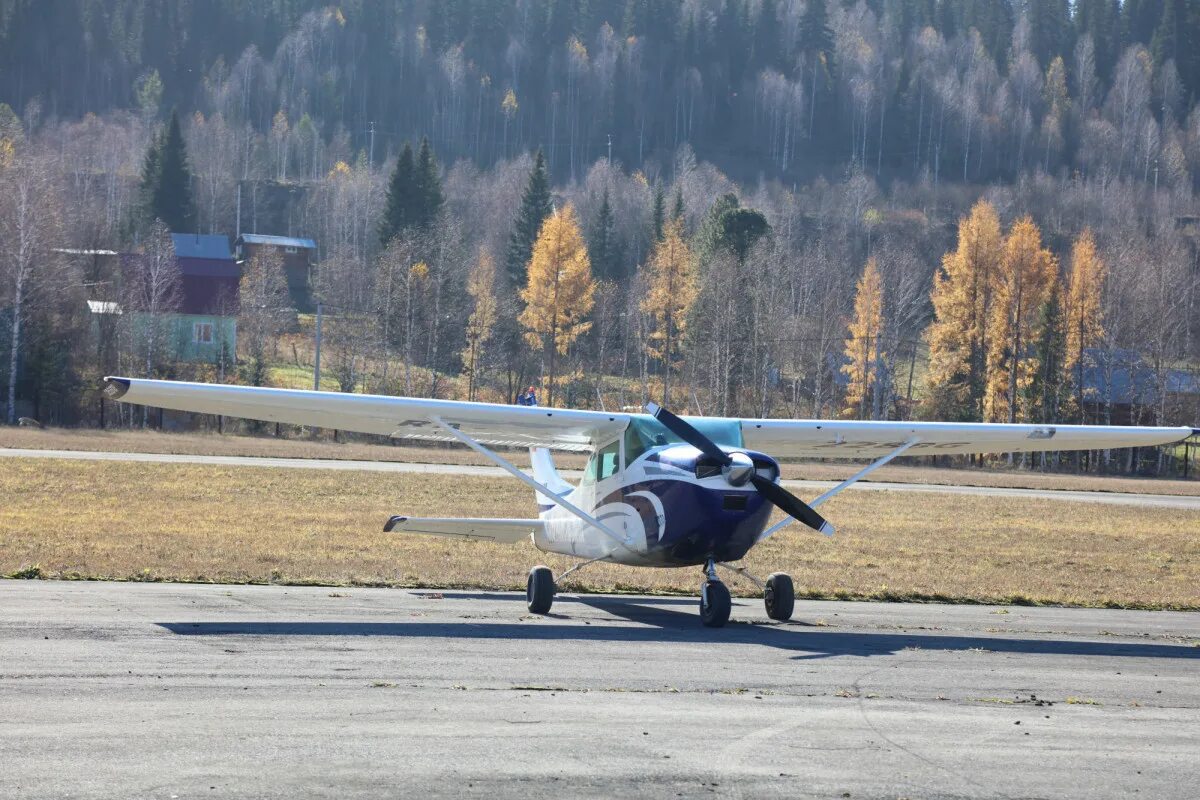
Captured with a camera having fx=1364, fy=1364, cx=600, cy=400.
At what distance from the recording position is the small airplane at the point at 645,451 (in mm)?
13859

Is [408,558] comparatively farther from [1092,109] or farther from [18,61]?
[18,61]

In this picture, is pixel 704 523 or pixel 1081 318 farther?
pixel 1081 318

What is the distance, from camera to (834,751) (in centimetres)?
825

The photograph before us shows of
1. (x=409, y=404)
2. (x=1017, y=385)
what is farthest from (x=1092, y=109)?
(x=409, y=404)

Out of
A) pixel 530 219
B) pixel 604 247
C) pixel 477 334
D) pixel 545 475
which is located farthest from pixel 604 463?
pixel 604 247

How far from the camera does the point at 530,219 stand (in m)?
92.9

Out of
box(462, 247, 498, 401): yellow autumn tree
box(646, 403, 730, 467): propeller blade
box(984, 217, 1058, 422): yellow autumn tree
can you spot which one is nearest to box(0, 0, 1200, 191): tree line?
box(462, 247, 498, 401): yellow autumn tree

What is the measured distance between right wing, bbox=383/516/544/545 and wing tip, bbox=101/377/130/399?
3.72m

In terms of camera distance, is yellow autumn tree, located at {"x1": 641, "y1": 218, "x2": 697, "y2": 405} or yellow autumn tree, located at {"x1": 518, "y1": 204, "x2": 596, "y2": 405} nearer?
yellow autumn tree, located at {"x1": 518, "y1": 204, "x2": 596, "y2": 405}

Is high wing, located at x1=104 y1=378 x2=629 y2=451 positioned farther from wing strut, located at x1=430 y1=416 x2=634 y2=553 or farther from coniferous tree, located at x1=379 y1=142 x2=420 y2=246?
coniferous tree, located at x1=379 y1=142 x2=420 y2=246

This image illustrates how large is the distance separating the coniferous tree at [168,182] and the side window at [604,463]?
9444cm

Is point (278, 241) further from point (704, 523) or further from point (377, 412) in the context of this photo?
point (704, 523)

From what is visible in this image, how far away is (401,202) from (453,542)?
7332 centimetres

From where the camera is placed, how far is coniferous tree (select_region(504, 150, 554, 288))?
303 feet
